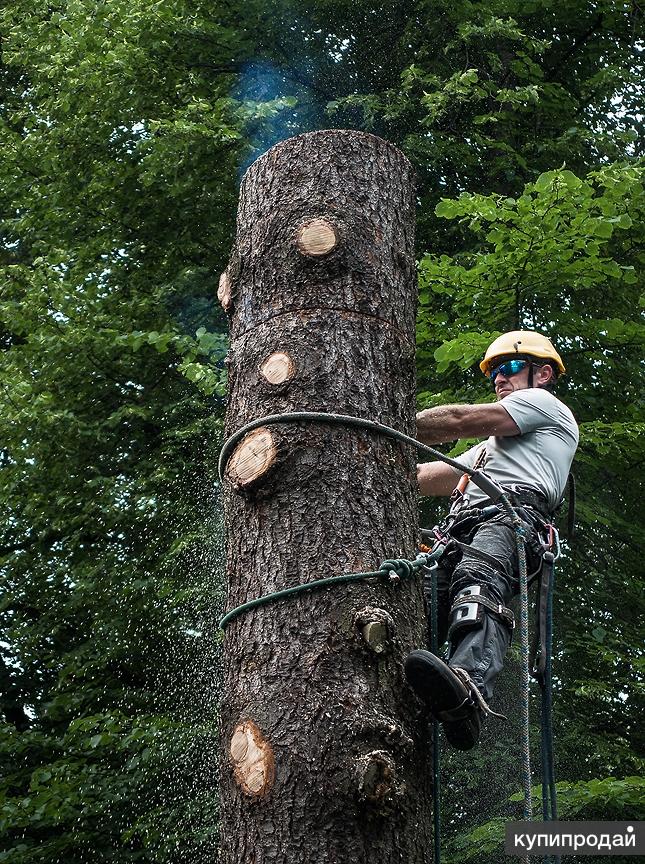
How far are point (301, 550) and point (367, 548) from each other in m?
0.16

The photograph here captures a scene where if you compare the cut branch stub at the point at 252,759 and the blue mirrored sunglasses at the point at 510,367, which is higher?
the blue mirrored sunglasses at the point at 510,367

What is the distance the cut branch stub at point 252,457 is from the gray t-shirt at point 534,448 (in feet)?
3.36

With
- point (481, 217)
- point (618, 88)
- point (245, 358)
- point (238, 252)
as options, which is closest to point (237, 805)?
point (245, 358)

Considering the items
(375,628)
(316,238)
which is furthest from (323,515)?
(316,238)

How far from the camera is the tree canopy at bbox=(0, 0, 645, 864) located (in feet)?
20.9

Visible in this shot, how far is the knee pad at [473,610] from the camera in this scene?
9.60ft

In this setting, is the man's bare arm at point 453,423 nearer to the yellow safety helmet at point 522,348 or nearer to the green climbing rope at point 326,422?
the green climbing rope at point 326,422

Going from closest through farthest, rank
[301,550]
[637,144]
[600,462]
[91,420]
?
[301,550] → [600,462] → [91,420] → [637,144]

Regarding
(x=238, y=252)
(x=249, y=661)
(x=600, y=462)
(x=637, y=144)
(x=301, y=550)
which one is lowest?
(x=249, y=661)

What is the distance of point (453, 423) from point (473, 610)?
2.01ft

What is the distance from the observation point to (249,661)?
2.48 m

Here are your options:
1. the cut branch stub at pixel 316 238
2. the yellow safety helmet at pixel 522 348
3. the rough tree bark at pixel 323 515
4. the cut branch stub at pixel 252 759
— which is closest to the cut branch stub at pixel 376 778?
the rough tree bark at pixel 323 515

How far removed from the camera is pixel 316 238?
292 cm

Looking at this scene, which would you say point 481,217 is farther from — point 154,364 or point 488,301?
point 154,364
